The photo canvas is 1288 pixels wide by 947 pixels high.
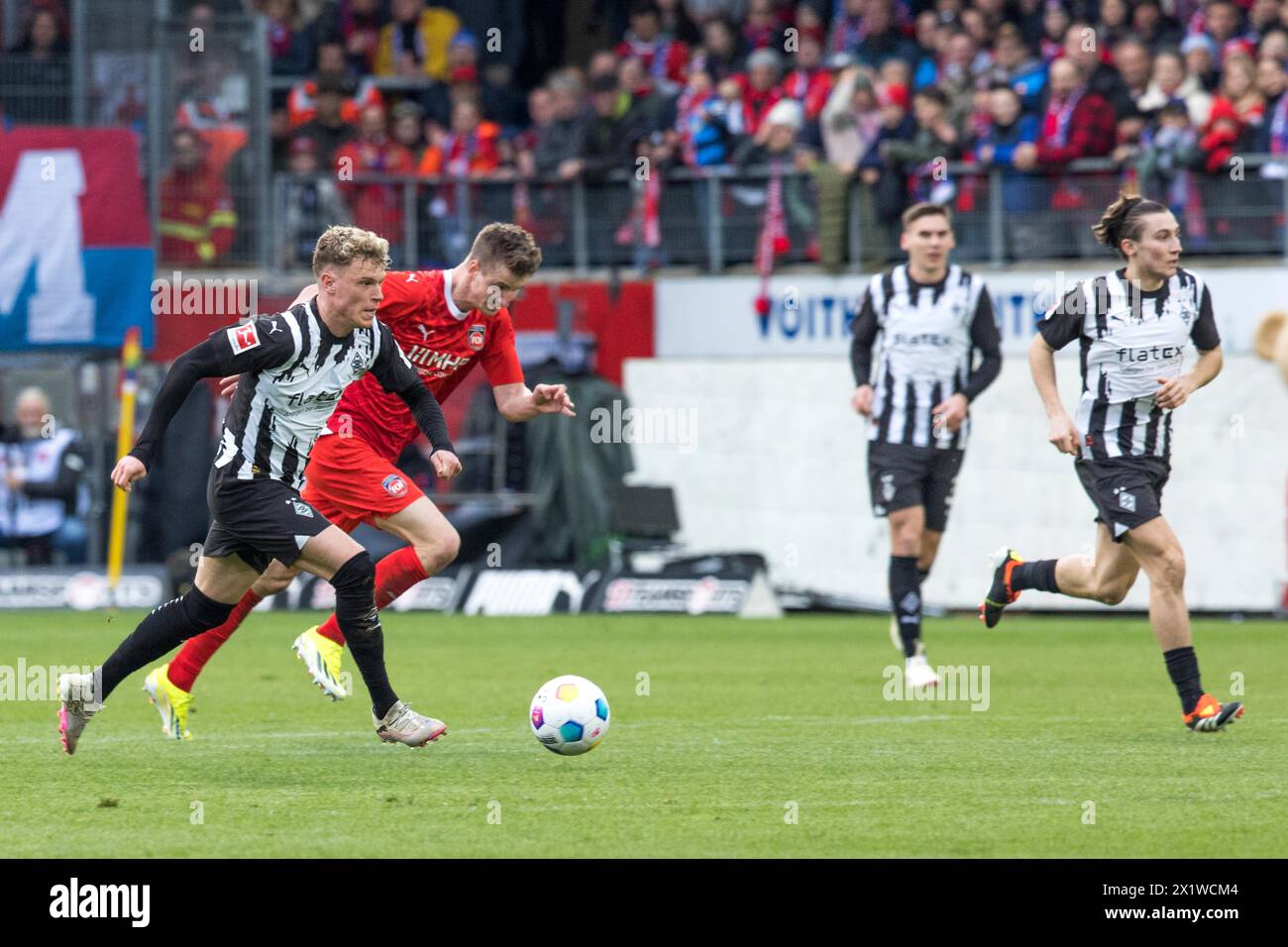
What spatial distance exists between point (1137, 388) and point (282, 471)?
3632 millimetres

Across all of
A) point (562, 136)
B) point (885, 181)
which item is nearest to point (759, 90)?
point (562, 136)

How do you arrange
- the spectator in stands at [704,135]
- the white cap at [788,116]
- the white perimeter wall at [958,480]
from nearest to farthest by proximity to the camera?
the white perimeter wall at [958,480], the white cap at [788,116], the spectator in stands at [704,135]

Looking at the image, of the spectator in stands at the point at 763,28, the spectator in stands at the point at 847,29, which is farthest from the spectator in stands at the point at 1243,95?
the spectator in stands at the point at 763,28

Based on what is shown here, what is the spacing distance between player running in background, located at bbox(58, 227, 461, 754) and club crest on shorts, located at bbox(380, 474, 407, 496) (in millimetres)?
839

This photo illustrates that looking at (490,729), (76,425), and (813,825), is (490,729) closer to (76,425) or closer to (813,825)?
(813,825)

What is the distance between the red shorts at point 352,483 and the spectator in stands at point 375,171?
35.4 ft

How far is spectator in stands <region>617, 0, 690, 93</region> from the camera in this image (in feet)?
70.8

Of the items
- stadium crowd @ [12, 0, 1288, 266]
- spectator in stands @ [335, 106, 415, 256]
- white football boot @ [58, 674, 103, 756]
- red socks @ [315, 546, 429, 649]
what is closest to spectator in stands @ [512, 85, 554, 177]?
stadium crowd @ [12, 0, 1288, 266]

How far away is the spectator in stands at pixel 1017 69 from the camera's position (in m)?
18.9

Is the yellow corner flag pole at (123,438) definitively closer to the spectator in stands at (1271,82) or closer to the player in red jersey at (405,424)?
the player in red jersey at (405,424)

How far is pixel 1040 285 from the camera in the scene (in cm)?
1830

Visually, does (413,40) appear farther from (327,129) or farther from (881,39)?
(881,39)

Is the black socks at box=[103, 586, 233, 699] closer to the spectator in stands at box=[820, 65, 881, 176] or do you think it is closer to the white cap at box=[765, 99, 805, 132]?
the spectator in stands at box=[820, 65, 881, 176]

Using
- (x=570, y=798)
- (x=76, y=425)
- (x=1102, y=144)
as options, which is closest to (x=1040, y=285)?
(x=1102, y=144)
